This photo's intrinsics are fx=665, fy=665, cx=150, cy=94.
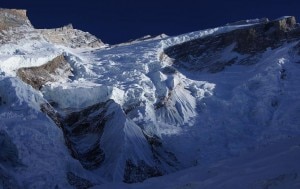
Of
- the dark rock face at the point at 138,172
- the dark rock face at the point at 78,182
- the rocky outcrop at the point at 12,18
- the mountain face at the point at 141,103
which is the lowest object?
the dark rock face at the point at 138,172

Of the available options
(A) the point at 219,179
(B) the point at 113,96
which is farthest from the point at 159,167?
(A) the point at 219,179

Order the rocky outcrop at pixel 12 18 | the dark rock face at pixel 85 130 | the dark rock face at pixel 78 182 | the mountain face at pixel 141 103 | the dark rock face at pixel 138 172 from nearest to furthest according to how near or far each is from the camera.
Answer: the dark rock face at pixel 78 182 < the mountain face at pixel 141 103 < the dark rock face at pixel 138 172 < the dark rock face at pixel 85 130 < the rocky outcrop at pixel 12 18

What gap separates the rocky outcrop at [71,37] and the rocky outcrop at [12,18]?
540cm

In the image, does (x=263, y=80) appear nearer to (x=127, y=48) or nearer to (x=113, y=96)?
(x=113, y=96)

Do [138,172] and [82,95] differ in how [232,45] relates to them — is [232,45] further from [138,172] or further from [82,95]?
Result: [138,172]

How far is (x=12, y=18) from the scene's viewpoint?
91562mm

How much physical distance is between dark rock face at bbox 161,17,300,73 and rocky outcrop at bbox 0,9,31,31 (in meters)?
20.3

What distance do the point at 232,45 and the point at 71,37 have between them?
35.7 metres

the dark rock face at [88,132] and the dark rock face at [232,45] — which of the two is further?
the dark rock face at [232,45]

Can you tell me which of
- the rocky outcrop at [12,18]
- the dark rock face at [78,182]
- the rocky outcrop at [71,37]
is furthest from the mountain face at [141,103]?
the rocky outcrop at [71,37]

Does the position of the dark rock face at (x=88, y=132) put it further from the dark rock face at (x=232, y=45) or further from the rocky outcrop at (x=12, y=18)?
the rocky outcrop at (x=12, y=18)

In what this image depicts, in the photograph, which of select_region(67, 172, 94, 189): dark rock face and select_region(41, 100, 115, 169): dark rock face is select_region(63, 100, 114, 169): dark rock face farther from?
select_region(67, 172, 94, 189): dark rock face

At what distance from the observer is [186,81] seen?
72188 mm

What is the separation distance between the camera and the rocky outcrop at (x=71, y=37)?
104 metres
